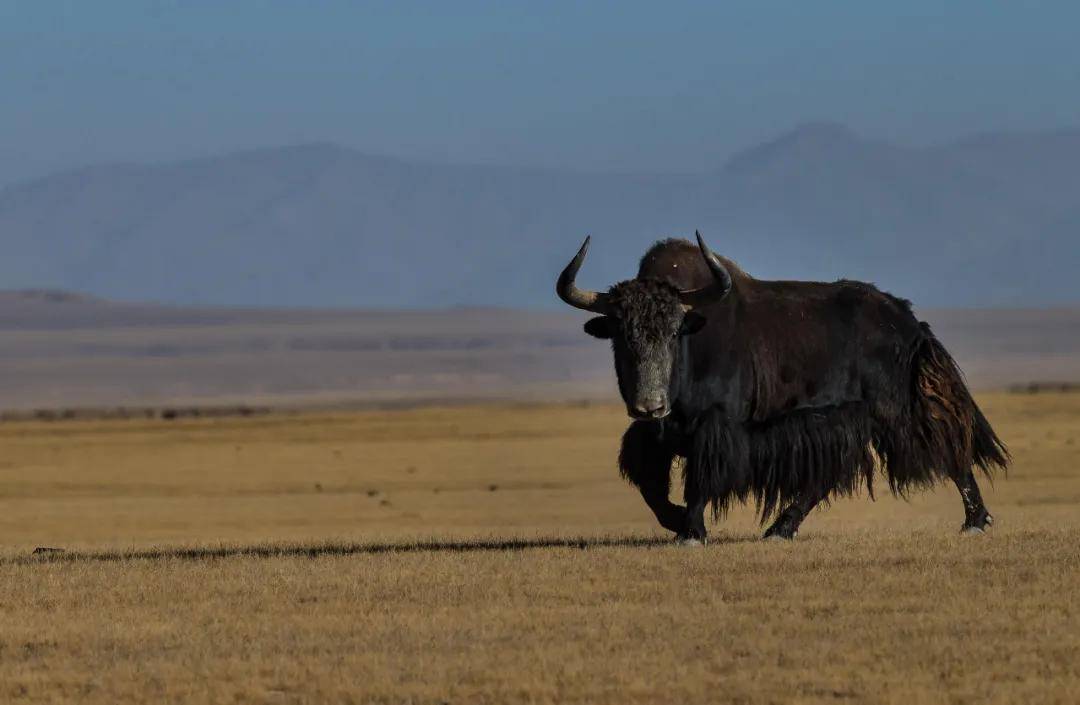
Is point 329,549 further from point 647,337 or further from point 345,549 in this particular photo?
point 647,337

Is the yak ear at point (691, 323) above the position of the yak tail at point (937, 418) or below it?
above

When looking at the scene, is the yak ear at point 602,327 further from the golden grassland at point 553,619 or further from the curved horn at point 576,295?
the golden grassland at point 553,619

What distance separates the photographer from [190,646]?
1072cm

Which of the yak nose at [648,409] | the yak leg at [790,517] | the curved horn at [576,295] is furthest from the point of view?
the yak leg at [790,517]

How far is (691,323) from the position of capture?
47.2ft

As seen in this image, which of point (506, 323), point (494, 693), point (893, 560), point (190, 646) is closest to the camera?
point (494, 693)

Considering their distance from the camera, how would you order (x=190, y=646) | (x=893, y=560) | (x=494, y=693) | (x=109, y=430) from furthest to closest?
(x=109, y=430), (x=893, y=560), (x=190, y=646), (x=494, y=693)

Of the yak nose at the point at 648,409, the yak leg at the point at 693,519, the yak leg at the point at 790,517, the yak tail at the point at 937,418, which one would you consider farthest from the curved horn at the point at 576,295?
the yak tail at the point at 937,418

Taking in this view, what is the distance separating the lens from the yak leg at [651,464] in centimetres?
1473

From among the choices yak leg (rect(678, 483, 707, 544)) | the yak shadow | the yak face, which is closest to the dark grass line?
the yak shadow

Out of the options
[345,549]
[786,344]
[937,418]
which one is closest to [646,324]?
[786,344]

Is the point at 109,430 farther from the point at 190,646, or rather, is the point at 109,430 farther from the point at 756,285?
the point at 190,646

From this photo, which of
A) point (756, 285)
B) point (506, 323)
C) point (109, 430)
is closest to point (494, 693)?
point (756, 285)

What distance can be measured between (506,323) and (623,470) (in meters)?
135
